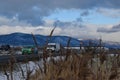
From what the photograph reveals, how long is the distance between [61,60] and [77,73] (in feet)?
3.87

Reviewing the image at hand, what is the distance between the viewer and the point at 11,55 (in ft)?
25.1

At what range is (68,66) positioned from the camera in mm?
9383

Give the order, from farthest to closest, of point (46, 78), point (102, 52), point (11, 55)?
point (102, 52) < point (46, 78) < point (11, 55)

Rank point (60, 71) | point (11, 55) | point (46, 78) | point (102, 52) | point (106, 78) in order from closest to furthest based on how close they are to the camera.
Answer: point (11, 55), point (46, 78), point (60, 71), point (106, 78), point (102, 52)

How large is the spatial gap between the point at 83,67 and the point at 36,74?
3.35 ft

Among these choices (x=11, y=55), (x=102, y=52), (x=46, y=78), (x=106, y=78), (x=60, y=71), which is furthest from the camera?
(x=102, y=52)

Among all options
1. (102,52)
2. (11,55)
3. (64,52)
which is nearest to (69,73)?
(64,52)

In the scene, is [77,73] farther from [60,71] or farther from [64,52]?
[64,52]

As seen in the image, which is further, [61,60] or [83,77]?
[61,60]

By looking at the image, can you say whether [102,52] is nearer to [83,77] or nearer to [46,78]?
[83,77]

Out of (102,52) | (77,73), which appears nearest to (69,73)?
(77,73)

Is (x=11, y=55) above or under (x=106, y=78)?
above

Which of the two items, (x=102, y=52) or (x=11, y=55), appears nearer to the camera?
(x=11, y=55)

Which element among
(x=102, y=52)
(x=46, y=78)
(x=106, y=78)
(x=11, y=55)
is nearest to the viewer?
(x=11, y=55)
